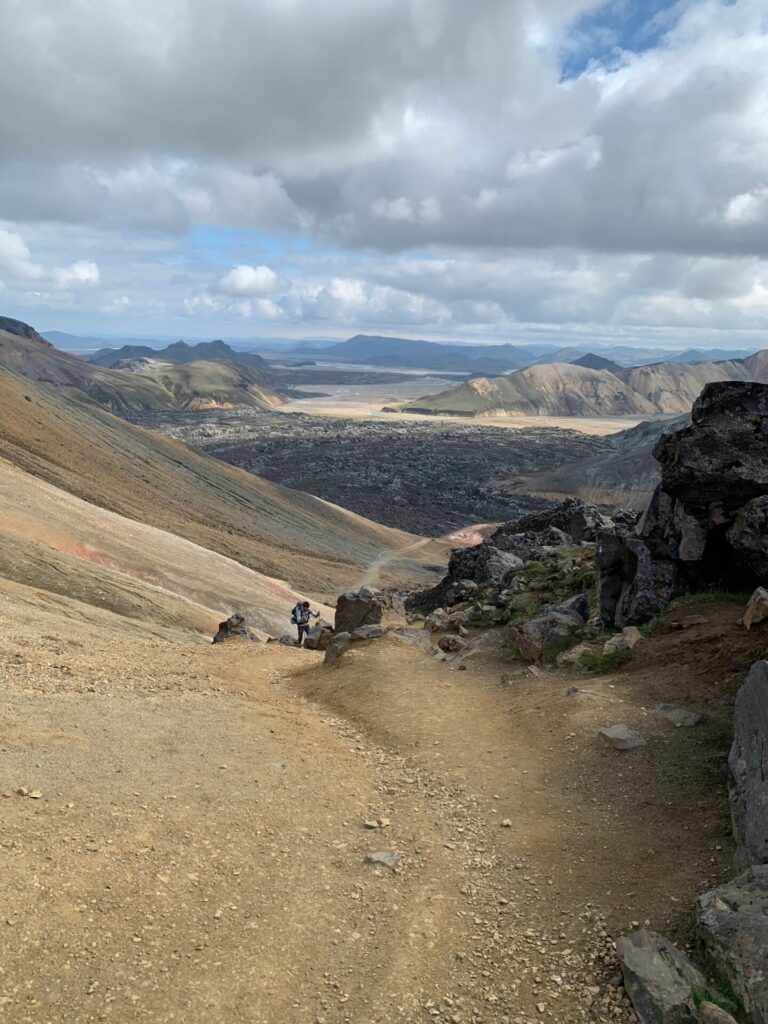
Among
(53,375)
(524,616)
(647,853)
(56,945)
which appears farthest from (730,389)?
(53,375)

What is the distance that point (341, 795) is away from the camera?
1095 centimetres

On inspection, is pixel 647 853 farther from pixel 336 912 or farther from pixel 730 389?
pixel 730 389

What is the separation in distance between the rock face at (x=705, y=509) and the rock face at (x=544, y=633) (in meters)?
0.86

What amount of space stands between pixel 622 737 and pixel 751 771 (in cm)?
288

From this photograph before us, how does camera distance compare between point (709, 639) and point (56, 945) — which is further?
point (709, 639)

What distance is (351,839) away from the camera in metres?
9.75

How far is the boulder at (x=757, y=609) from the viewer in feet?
42.0

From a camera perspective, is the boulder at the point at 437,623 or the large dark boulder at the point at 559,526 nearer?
the boulder at the point at 437,623

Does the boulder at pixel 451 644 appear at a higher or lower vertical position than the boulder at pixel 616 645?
lower

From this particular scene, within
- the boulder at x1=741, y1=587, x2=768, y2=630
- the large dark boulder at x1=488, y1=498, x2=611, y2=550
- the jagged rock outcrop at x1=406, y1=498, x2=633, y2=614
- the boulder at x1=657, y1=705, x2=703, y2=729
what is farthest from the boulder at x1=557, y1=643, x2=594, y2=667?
the large dark boulder at x1=488, y1=498, x2=611, y2=550

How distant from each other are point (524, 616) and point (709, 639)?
7.32 m

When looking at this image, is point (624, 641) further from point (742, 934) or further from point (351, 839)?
point (742, 934)

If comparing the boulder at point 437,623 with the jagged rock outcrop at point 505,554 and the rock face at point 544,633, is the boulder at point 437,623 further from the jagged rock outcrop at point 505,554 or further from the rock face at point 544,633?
the rock face at point 544,633

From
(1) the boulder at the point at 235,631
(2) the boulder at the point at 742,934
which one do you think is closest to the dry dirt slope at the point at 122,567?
(1) the boulder at the point at 235,631
